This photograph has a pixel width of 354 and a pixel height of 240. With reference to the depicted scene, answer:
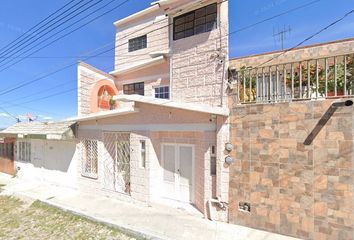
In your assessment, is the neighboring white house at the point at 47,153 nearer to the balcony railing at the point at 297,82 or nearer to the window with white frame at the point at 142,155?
the window with white frame at the point at 142,155

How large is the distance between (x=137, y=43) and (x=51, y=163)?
10.6m

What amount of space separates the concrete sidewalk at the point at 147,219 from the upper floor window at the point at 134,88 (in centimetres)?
762

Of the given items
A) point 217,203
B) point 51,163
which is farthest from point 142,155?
point 51,163

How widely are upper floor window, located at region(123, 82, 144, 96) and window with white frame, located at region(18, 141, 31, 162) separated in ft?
27.3

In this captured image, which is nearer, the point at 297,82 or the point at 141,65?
the point at 297,82

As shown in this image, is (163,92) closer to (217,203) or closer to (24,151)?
(217,203)

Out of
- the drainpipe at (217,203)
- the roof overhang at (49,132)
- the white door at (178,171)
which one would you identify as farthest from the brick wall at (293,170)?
the roof overhang at (49,132)

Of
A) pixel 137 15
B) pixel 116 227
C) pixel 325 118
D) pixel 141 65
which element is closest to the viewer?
pixel 325 118

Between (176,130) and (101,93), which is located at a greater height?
(101,93)

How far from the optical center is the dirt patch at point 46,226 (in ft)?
23.3

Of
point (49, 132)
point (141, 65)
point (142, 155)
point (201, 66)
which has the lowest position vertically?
point (142, 155)

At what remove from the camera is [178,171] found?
9133 mm

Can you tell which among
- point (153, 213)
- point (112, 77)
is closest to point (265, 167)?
point (153, 213)

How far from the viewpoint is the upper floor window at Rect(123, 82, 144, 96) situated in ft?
49.4
